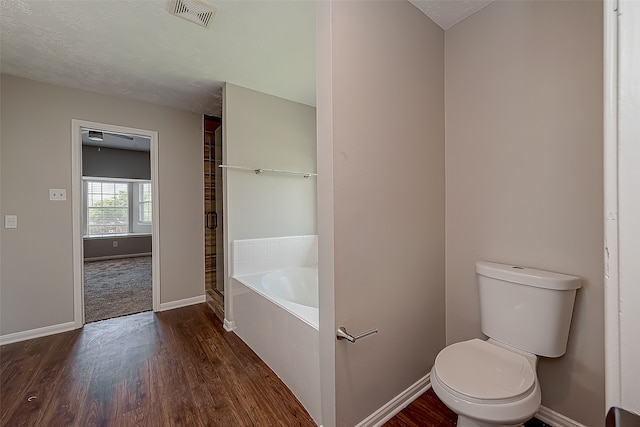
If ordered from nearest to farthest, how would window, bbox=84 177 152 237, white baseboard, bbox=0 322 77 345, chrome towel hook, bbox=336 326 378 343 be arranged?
chrome towel hook, bbox=336 326 378 343, white baseboard, bbox=0 322 77 345, window, bbox=84 177 152 237

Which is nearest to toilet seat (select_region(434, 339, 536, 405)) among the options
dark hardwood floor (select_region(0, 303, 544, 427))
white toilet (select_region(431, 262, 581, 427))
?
white toilet (select_region(431, 262, 581, 427))

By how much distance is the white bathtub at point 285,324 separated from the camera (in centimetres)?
149

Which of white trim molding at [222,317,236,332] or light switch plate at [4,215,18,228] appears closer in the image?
light switch plate at [4,215,18,228]

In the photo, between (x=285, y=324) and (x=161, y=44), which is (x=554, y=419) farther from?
(x=161, y=44)

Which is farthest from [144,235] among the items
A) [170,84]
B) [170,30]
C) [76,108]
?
[170,30]

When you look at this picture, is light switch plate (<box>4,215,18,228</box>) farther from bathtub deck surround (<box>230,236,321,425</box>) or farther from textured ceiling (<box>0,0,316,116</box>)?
bathtub deck surround (<box>230,236,321,425</box>)

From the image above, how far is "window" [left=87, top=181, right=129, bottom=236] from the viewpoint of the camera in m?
6.05

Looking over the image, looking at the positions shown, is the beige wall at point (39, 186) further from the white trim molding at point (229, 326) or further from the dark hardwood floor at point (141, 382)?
the white trim molding at point (229, 326)

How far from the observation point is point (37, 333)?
242 centimetres

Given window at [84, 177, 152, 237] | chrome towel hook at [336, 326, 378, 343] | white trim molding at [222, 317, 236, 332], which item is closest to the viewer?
chrome towel hook at [336, 326, 378, 343]

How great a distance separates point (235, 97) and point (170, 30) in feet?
2.69

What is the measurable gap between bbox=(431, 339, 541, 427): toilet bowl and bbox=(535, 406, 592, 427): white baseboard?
0.40 metres

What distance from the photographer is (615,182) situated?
0.30m

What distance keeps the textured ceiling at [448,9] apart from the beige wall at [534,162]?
0.17ft
